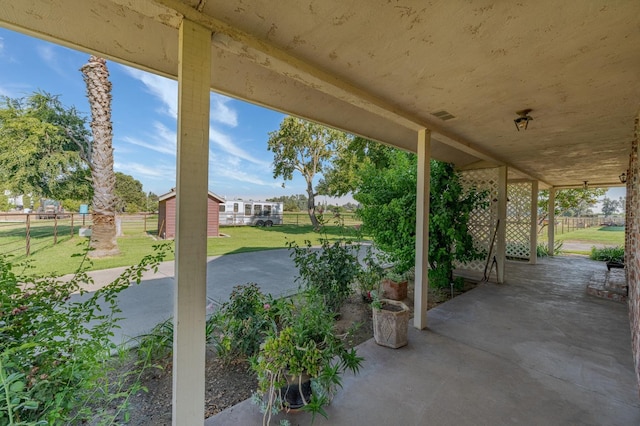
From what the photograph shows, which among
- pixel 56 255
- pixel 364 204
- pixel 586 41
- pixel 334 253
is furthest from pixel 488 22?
pixel 56 255

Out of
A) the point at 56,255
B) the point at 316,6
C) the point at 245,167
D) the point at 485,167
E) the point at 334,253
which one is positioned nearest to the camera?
the point at 316,6

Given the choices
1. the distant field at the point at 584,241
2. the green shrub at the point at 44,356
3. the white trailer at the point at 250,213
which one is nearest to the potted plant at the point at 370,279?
the green shrub at the point at 44,356

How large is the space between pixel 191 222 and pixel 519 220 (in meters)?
8.65

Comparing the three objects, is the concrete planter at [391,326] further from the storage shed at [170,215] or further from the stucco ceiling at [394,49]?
the storage shed at [170,215]

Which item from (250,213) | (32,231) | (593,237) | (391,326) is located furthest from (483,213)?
(250,213)

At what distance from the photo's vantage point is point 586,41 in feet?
4.74

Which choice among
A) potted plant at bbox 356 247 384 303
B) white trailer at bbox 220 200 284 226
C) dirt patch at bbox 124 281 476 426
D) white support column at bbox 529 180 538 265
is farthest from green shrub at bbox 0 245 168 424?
white trailer at bbox 220 200 284 226

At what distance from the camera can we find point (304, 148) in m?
14.8

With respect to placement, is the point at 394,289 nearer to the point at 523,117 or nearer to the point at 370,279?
the point at 370,279

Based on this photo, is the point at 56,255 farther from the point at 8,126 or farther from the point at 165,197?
the point at 165,197

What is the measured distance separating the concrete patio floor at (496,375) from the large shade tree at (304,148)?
11.3 m

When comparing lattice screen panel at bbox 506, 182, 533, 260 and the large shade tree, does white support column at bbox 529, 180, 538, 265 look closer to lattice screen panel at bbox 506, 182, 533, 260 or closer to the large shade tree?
lattice screen panel at bbox 506, 182, 533, 260

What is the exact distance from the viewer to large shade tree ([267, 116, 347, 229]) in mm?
14252

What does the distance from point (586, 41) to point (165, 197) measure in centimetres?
1243
